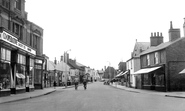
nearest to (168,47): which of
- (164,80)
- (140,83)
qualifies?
(164,80)


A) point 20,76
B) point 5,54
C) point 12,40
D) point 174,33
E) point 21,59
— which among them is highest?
point 174,33

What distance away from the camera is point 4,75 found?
21.5 metres

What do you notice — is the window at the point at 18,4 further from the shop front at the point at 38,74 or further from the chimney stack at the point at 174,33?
the chimney stack at the point at 174,33

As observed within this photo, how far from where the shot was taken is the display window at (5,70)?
20766 millimetres

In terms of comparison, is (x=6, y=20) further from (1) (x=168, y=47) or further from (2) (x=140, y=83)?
(2) (x=140, y=83)

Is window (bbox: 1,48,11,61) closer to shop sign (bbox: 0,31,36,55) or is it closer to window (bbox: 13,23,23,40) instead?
shop sign (bbox: 0,31,36,55)

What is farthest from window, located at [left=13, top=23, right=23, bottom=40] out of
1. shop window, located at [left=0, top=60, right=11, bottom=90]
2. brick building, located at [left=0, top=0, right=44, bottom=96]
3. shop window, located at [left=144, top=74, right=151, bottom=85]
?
shop window, located at [left=144, top=74, right=151, bottom=85]

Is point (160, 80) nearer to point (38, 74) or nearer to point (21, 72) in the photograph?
point (21, 72)

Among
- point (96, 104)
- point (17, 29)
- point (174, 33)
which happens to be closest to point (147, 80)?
point (174, 33)

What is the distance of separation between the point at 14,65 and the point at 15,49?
5.62ft

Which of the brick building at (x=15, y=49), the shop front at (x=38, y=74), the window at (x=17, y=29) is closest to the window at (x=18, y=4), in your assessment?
the brick building at (x=15, y=49)

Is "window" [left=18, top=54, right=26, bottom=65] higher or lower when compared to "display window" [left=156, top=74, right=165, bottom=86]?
higher

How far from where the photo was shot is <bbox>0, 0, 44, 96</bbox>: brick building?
2138 centimetres

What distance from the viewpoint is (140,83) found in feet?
127
